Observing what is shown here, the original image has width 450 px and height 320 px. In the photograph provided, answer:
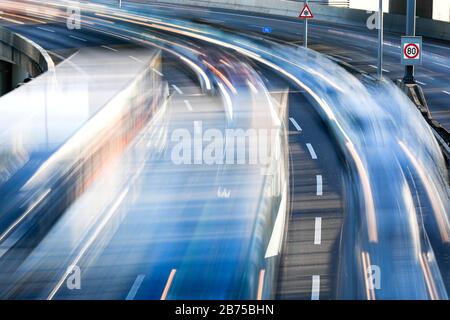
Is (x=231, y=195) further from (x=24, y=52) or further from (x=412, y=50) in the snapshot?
(x=24, y=52)

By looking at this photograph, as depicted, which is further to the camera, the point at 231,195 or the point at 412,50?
the point at 412,50

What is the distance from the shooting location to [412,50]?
38.1 m

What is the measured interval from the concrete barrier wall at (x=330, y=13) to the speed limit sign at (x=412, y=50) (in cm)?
2667

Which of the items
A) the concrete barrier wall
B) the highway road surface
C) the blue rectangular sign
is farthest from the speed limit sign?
the blue rectangular sign

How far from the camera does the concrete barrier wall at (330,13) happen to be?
6538cm

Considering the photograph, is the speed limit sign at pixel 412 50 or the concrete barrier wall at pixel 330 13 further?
the concrete barrier wall at pixel 330 13

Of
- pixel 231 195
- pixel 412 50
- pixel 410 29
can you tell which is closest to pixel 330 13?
pixel 410 29

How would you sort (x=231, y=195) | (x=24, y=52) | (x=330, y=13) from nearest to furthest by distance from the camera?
(x=231, y=195) → (x=24, y=52) → (x=330, y=13)

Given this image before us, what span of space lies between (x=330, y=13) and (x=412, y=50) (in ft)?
120

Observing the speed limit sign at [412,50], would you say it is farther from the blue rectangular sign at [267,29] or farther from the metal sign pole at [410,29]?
the blue rectangular sign at [267,29]

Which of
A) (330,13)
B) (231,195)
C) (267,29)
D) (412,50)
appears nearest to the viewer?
(231,195)

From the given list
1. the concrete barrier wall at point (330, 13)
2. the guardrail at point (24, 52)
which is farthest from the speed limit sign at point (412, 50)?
the concrete barrier wall at point (330, 13)

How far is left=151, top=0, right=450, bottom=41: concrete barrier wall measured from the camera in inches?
2574

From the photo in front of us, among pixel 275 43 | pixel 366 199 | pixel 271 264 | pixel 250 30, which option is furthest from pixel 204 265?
pixel 250 30
